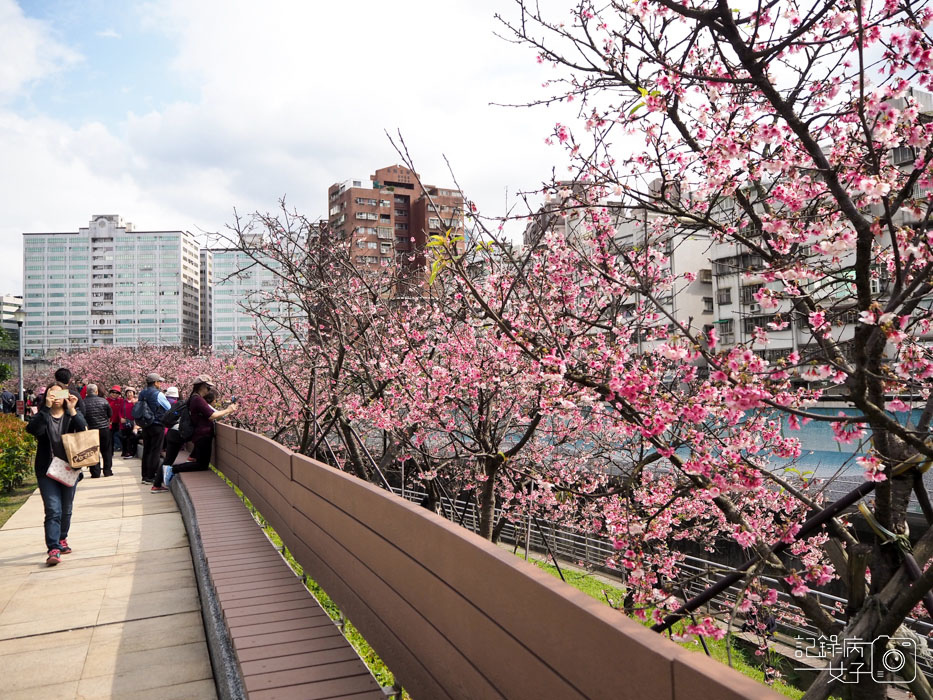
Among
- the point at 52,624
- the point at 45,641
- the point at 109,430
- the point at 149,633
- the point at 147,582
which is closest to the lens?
the point at 45,641

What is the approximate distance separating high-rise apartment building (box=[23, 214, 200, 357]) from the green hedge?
381 feet

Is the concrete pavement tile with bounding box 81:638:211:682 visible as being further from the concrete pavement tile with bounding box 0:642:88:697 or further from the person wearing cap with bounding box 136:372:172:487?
the person wearing cap with bounding box 136:372:172:487

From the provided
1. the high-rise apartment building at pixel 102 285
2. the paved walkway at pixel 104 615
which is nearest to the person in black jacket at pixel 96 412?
the paved walkway at pixel 104 615

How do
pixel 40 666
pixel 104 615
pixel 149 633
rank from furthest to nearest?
pixel 104 615 → pixel 149 633 → pixel 40 666

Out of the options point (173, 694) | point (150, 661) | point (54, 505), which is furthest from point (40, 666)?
point (54, 505)

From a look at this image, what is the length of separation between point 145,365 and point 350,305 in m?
26.4

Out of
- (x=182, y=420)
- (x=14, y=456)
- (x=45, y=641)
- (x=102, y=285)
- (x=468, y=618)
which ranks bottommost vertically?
(x=45, y=641)

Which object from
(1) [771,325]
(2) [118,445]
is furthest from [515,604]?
(2) [118,445]

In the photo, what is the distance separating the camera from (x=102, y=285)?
401 ft

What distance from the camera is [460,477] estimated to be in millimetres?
10445

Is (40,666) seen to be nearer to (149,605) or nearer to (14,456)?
(149,605)

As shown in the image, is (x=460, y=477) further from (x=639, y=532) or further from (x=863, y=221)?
(x=863, y=221)

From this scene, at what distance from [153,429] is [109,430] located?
0.97 metres

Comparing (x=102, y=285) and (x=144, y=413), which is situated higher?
(x=102, y=285)
